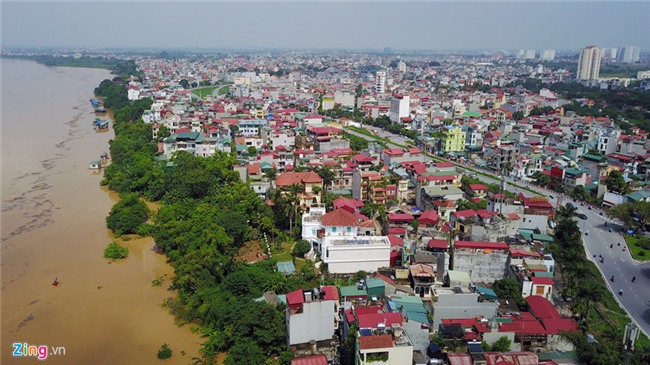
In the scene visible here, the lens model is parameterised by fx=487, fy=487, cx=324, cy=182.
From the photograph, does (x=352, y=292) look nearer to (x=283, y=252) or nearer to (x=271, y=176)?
(x=283, y=252)

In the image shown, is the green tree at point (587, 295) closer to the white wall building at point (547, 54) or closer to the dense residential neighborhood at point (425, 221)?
the dense residential neighborhood at point (425, 221)

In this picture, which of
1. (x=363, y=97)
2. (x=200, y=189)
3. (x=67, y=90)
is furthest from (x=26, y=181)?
(x=67, y=90)

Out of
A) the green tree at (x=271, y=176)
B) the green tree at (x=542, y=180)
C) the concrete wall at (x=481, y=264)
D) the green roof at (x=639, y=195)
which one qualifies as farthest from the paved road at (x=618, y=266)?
the green tree at (x=271, y=176)

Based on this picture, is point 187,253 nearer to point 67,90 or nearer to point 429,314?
point 429,314

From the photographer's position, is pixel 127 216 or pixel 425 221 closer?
pixel 425 221

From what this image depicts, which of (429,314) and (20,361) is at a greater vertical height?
(429,314)

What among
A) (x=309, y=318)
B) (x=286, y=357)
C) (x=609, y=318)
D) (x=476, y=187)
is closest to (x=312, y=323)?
(x=309, y=318)

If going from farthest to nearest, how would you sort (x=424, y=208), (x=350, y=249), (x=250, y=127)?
1. (x=250, y=127)
2. (x=424, y=208)
3. (x=350, y=249)

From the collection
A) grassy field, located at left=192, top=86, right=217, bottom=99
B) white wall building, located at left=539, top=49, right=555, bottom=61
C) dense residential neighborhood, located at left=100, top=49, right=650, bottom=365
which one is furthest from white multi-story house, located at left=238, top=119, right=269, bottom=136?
white wall building, located at left=539, top=49, right=555, bottom=61

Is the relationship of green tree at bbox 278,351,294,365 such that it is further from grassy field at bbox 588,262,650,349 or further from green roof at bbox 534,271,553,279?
grassy field at bbox 588,262,650,349
